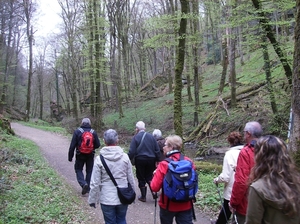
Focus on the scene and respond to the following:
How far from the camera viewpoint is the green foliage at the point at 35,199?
17.6 feet

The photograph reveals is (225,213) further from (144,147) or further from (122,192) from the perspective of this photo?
(144,147)

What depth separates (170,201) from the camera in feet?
13.1

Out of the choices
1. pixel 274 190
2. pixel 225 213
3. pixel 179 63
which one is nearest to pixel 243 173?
pixel 274 190

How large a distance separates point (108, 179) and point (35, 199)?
2.98 meters

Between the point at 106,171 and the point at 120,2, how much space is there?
26.2m

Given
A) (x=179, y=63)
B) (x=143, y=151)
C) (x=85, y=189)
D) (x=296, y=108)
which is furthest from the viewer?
(x=179, y=63)

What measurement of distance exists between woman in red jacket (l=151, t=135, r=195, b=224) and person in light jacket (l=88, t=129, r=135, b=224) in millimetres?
669

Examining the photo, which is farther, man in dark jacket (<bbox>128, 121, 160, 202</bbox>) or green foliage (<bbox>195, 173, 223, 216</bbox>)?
man in dark jacket (<bbox>128, 121, 160, 202</bbox>)

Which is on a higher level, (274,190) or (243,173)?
(274,190)

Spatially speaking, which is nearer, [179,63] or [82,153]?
[82,153]

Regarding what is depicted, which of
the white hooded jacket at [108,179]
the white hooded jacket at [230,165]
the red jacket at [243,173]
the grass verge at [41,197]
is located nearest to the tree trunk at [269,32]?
the grass verge at [41,197]

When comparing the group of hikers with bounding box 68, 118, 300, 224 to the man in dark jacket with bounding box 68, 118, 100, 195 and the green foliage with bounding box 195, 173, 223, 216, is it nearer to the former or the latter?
the man in dark jacket with bounding box 68, 118, 100, 195

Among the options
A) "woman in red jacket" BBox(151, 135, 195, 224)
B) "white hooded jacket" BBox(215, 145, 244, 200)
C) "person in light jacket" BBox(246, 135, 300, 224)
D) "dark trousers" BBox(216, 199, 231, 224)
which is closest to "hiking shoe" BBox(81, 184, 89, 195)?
"dark trousers" BBox(216, 199, 231, 224)

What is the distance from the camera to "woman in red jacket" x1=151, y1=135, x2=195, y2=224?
13.0ft
